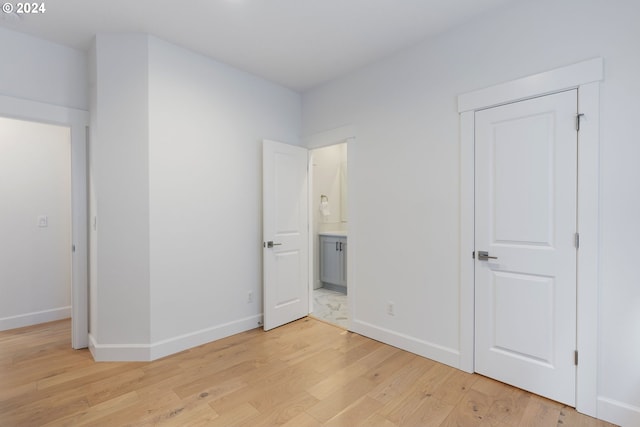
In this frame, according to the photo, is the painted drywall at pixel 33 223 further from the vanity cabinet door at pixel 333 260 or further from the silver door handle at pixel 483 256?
the silver door handle at pixel 483 256

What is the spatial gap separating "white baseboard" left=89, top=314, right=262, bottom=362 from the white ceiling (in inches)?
104

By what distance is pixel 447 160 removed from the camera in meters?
2.56

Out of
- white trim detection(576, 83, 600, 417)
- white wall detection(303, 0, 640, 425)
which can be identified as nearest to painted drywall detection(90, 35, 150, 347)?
white wall detection(303, 0, 640, 425)

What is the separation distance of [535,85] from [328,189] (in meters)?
3.51

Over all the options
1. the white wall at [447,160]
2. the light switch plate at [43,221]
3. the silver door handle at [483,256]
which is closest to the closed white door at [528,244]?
the silver door handle at [483,256]

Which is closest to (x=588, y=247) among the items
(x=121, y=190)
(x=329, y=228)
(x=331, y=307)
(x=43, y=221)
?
(x=331, y=307)

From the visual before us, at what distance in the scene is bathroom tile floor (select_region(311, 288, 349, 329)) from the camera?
366 cm

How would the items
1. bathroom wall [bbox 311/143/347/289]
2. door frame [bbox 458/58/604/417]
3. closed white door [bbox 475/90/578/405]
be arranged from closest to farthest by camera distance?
door frame [bbox 458/58/604/417], closed white door [bbox 475/90/578/405], bathroom wall [bbox 311/143/347/289]

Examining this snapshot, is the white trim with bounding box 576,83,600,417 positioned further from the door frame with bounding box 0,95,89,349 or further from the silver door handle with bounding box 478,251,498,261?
the door frame with bounding box 0,95,89,349

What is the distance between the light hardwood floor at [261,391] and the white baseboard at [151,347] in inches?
2.6

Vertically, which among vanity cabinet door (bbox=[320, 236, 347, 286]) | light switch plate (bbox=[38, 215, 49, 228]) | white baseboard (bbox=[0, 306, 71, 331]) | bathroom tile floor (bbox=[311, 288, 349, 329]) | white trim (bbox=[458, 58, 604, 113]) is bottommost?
bathroom tile floor (bbox=[311, 288, 349, 329])

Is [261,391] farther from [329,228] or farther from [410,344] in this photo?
[329,228]

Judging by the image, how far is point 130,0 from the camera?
2197 millimetres

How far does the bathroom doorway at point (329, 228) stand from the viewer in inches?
185
